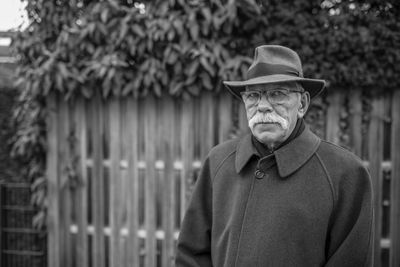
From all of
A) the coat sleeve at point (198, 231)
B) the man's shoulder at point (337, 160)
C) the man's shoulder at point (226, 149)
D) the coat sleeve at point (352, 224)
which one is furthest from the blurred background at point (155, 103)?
the coat sleeve at point (352, 224)

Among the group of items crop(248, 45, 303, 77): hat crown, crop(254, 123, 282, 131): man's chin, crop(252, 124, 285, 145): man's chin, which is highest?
crop(248, 45, 303, 77): hat crown

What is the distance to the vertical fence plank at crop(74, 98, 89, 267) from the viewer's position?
3.91 meters

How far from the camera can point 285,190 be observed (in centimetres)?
173

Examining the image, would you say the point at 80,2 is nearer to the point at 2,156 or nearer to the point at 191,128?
the point at 191,128

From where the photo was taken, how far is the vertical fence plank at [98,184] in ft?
12.6

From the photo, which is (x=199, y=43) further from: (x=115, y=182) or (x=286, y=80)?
(x=286, y=80)

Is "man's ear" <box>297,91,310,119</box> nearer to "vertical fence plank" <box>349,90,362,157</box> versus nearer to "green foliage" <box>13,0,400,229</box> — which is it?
"green foliage" <box>13,0,400,229</box>

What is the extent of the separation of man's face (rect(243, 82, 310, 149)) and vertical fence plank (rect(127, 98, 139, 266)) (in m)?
2.05

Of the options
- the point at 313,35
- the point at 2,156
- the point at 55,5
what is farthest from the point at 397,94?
the point at 2,156

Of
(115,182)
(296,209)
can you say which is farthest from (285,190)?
Result: (115,182)

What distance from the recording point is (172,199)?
12.0 feet

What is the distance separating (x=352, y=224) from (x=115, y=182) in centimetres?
254

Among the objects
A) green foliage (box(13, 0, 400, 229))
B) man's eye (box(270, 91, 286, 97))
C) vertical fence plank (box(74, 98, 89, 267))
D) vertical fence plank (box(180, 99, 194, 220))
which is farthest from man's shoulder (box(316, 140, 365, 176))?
vertical fence plank (box(74, 98, 89, 267))

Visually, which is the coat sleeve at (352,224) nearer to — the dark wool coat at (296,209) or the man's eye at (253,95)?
the dark wool coat at (296,209)
